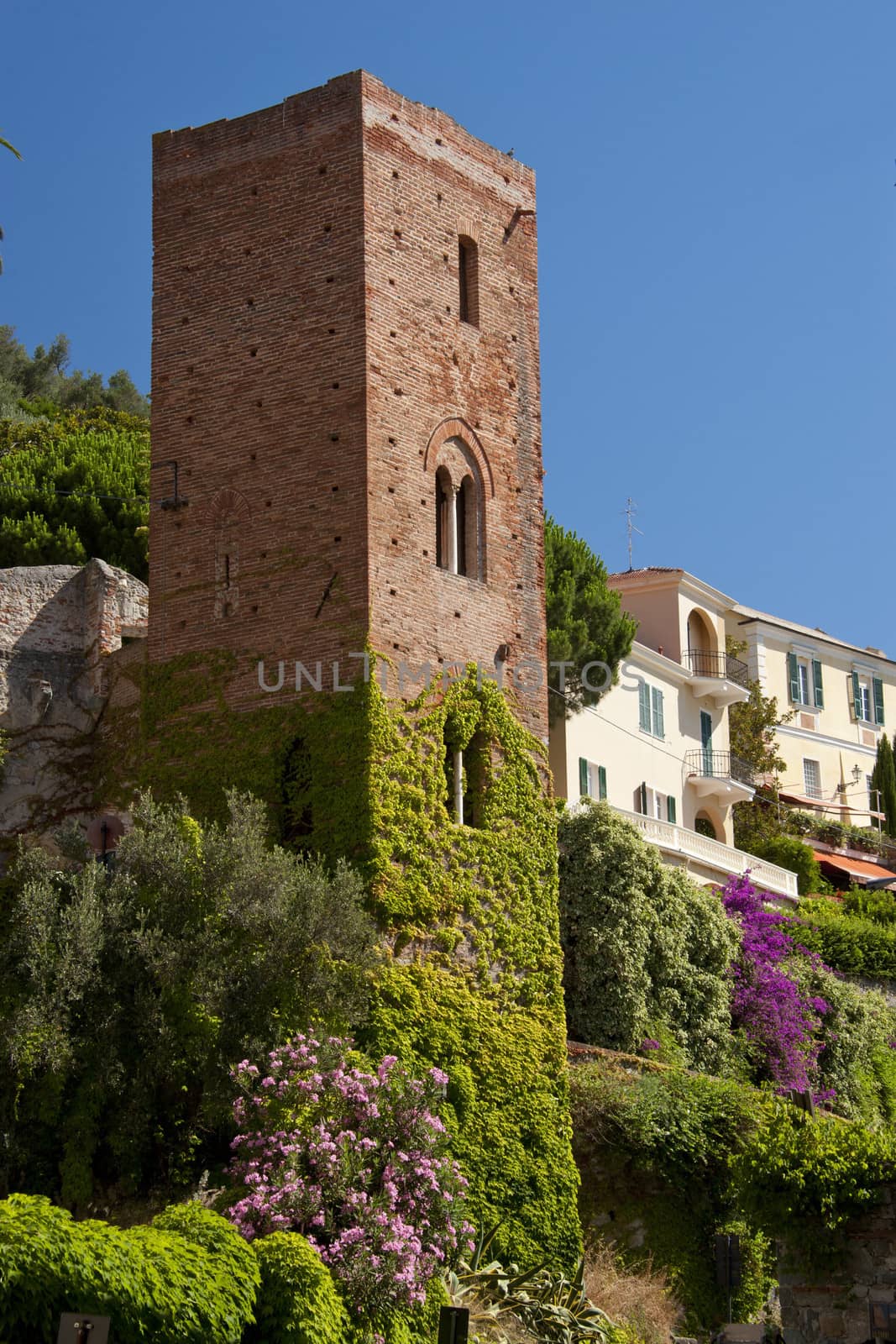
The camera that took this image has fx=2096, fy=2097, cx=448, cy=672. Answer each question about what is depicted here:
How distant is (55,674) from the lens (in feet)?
97.7

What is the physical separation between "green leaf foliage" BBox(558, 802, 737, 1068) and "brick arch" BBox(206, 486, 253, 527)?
884cm

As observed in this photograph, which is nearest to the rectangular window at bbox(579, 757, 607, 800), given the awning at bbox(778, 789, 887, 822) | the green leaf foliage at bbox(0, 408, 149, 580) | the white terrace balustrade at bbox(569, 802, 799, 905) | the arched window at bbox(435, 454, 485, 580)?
the white terrace balustrade at bbox(569, 802, 799, 905)

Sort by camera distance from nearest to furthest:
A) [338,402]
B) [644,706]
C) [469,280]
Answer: [338,402], [469,280], [644,706]

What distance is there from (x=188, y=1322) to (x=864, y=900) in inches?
1216

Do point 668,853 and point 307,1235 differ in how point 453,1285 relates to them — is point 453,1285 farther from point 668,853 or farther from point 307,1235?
point 668,853

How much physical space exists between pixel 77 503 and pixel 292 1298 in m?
22.6

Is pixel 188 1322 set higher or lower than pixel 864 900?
lower

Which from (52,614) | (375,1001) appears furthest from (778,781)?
(375,1001)

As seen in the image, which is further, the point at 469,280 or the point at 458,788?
the point at 469,280

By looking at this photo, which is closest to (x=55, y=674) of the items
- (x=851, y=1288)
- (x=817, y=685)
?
(x=851, y=1288)

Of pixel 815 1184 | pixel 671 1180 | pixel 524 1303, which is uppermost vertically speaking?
pixel 671 1180

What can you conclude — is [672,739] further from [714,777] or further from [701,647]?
[701,647]

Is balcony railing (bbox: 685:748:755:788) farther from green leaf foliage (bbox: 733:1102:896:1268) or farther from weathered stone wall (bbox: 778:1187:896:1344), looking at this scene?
weathered stone wall (bbox: 778:1187:896:1344)

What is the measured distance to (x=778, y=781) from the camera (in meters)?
54.7
